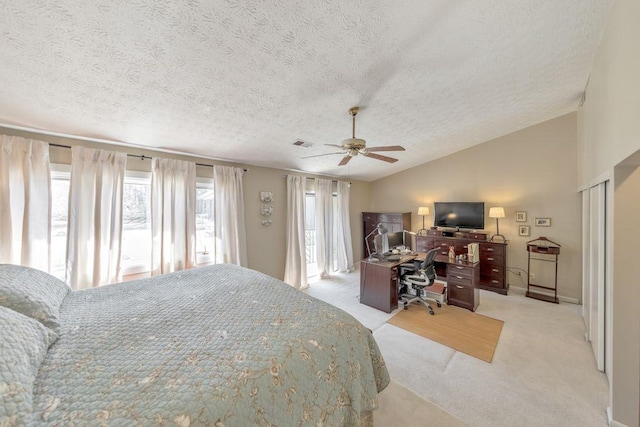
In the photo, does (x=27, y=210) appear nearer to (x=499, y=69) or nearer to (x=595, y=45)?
(x=499, y=69)

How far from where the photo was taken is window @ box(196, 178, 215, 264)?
3.42m

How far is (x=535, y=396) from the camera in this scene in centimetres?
191

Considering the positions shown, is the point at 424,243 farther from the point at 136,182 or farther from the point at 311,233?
the point at 136,182

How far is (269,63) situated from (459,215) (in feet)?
15.1

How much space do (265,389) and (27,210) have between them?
2843mm

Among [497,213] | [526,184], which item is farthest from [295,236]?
[526,184]

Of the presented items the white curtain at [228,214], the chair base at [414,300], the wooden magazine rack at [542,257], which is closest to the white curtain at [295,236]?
the white curtain at [228,214]

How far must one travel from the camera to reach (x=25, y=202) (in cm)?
213

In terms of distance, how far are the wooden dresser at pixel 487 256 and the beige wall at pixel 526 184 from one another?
420mm

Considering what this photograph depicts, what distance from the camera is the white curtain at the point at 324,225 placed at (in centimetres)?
505

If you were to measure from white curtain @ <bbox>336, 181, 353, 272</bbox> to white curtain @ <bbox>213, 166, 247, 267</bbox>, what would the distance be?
2.48 m

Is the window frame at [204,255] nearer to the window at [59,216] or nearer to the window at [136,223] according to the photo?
the window at [136,223]

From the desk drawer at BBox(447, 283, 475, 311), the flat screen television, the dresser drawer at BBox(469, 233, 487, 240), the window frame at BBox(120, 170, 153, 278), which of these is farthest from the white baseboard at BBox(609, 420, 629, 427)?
the window frame at BBox(120, 170, 153, 278)

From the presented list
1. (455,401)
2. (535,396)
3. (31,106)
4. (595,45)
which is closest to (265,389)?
(455,401)
